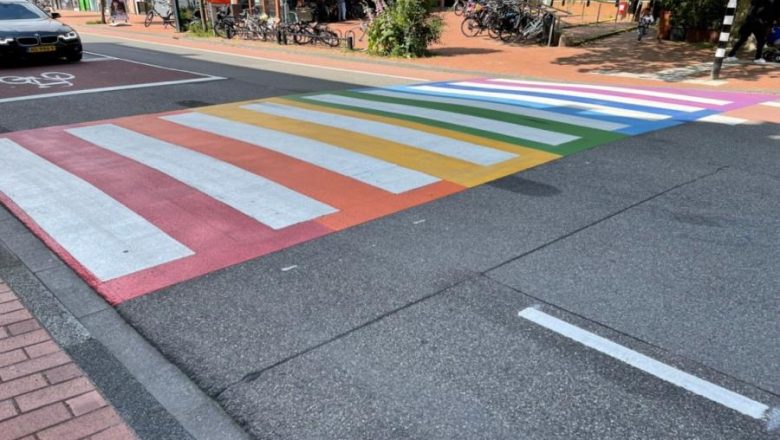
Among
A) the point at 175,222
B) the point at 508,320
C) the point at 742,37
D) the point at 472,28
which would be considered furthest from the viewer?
the point at 472,28

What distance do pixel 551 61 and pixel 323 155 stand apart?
39.7 ft

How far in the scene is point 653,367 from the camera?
3.17 metres

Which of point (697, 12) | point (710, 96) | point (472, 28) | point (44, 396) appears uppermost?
point (697, 12)

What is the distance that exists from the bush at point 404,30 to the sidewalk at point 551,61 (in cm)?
61

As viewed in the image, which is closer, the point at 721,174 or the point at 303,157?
the point at 721,174

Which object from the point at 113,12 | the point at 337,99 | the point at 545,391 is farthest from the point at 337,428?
the point at 113,12

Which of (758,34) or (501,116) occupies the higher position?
(758,34)

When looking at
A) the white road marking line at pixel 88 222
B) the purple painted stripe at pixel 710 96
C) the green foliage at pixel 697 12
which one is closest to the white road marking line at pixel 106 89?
the white road marking line at pixel 88 222

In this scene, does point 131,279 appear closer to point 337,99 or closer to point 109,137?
point 109,137

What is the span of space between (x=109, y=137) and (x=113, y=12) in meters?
31.0

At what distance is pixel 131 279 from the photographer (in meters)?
4.23

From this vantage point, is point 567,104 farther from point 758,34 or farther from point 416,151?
point 758,34

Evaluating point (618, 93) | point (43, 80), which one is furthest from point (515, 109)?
point (43, 80)

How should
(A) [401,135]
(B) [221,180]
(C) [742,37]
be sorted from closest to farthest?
(B) [221,180], (A) [401,135], (C) [742,37]
